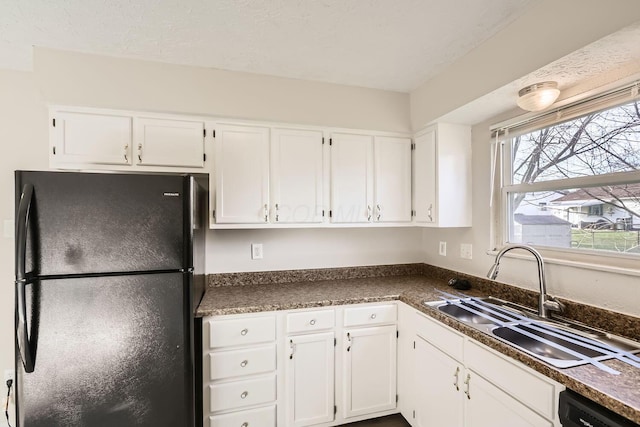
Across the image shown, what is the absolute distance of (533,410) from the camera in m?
1.12

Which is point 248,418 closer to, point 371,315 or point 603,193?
point 371,315

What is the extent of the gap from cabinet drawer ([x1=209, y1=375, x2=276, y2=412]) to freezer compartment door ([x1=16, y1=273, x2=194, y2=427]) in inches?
8.4

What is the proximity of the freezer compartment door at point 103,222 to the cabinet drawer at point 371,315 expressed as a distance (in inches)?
40.4

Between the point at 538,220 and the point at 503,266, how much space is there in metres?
0.35

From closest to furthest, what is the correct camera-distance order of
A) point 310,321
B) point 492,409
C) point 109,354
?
point 492,409 → point 109,354 → point 310,321

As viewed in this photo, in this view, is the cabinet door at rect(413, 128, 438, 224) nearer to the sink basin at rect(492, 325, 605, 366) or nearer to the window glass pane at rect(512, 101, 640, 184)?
the window glass pane at rect(512, 101, 640, 184)

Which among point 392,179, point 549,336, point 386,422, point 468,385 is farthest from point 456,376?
point 392,179

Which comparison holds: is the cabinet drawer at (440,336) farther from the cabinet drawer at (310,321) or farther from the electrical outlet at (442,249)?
the electrical outlet at (442,249)

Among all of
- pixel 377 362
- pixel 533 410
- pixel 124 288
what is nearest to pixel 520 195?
pixel 533 410

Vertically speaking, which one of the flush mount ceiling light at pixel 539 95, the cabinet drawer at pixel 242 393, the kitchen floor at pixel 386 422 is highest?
the flush mount ceiling light at pixel 539 95

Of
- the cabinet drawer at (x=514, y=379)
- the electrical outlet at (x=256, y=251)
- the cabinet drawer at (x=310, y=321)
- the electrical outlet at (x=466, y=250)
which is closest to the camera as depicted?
the cabinet drawer at (x=514, y=379)

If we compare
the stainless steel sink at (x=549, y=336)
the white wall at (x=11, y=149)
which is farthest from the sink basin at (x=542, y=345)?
the white wall at (x=11, y=149)

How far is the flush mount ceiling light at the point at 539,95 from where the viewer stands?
149 centimetres

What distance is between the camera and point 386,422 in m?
2.01
